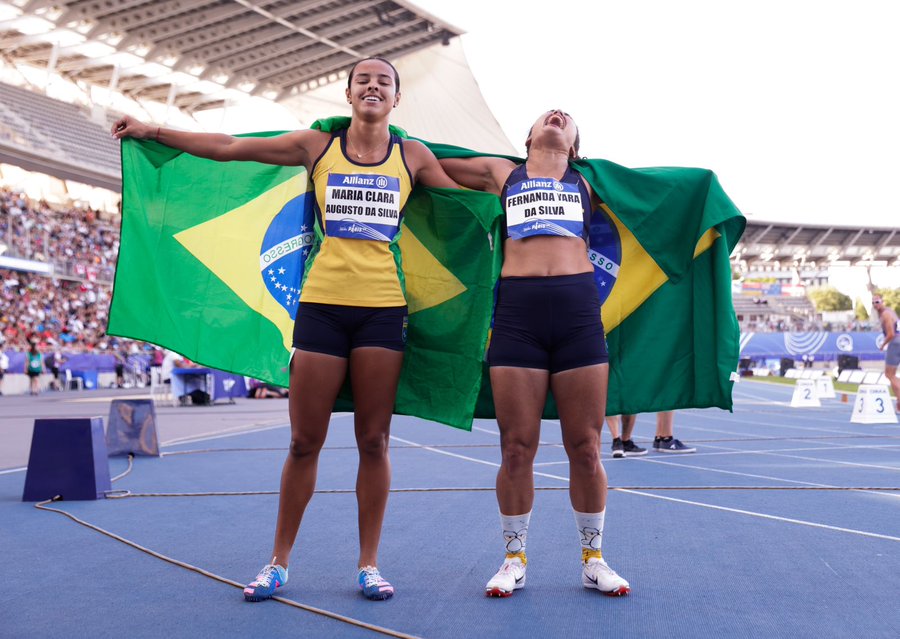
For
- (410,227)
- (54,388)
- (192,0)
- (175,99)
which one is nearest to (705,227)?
(410,227)

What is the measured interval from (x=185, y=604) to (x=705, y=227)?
2.90 m

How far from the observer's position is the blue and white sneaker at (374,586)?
3.60 metres

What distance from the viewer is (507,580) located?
3691 millimetres

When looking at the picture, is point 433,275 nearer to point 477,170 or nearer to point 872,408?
point 477,170

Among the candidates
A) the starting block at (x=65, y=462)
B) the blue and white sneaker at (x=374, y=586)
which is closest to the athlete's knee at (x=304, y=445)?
the blue and white sneaker at (x=374, y=586)

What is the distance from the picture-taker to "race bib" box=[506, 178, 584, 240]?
3.86 meters

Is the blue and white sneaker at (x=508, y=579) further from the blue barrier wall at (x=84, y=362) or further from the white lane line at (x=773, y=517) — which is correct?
the blue barrier wall at (x=84, y=362)

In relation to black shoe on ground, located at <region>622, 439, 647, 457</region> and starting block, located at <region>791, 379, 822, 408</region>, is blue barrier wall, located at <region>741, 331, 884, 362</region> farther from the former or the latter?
black shoe on ground, located at <region>622, 439, 647, 457</region>

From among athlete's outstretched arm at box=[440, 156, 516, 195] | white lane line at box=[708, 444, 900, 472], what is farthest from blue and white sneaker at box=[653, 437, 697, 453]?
athlete's outstretched arm at box=[440, 156, 516, 195]

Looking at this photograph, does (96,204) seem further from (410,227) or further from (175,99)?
(410,227)

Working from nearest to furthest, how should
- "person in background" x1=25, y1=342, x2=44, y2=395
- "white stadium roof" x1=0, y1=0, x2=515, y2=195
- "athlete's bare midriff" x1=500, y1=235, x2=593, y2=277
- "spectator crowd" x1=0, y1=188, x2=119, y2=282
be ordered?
"athlete's bare midriff" x1=500, y1=235, x2=593, y2=277
"person in background" x1=25, y1=342, x2=44, y2=395
"spectator crowd" x1=0, y1=188, x2=119, y2=282
"white stadium roof" x1=0, y1=0, x2=515, y2=195

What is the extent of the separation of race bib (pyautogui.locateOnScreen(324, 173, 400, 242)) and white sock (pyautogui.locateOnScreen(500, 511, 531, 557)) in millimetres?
1310

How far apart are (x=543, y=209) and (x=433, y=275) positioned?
2.60 feet

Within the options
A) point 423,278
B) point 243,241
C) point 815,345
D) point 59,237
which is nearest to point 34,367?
point 59,237
